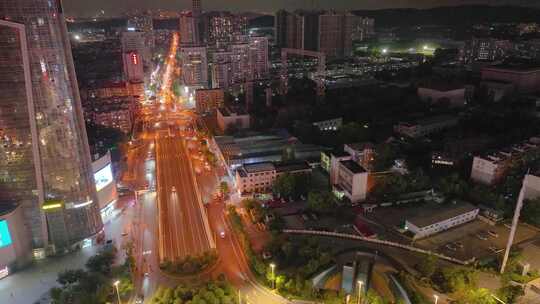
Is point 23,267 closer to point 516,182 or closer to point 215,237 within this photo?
point 215,237

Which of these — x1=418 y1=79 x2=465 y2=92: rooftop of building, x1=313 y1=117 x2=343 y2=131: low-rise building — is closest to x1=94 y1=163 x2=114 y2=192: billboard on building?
x1=313 y1=117 x2=343 y2=131: low-rise building

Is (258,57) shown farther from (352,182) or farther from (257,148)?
(352,182)

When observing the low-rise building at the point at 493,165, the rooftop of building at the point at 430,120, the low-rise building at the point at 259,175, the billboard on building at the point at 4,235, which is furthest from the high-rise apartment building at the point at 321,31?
the billboard on building at the point at 4,235

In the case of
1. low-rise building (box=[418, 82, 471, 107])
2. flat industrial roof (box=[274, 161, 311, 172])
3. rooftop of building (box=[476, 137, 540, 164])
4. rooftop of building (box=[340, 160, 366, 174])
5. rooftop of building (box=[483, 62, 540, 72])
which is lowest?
flat industrial roof (box=[274, 161, 311, 172])

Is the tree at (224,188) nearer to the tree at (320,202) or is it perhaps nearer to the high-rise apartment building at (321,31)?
the tree at (320,202)

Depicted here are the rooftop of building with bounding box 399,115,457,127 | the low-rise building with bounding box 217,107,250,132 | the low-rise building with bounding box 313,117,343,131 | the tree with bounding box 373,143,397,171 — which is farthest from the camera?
the low-rise building with bounding box 217,107,250,132

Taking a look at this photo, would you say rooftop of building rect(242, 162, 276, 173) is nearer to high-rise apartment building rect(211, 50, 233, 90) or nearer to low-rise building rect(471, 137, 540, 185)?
low-rise building rect(471, 137, 540, 185)
